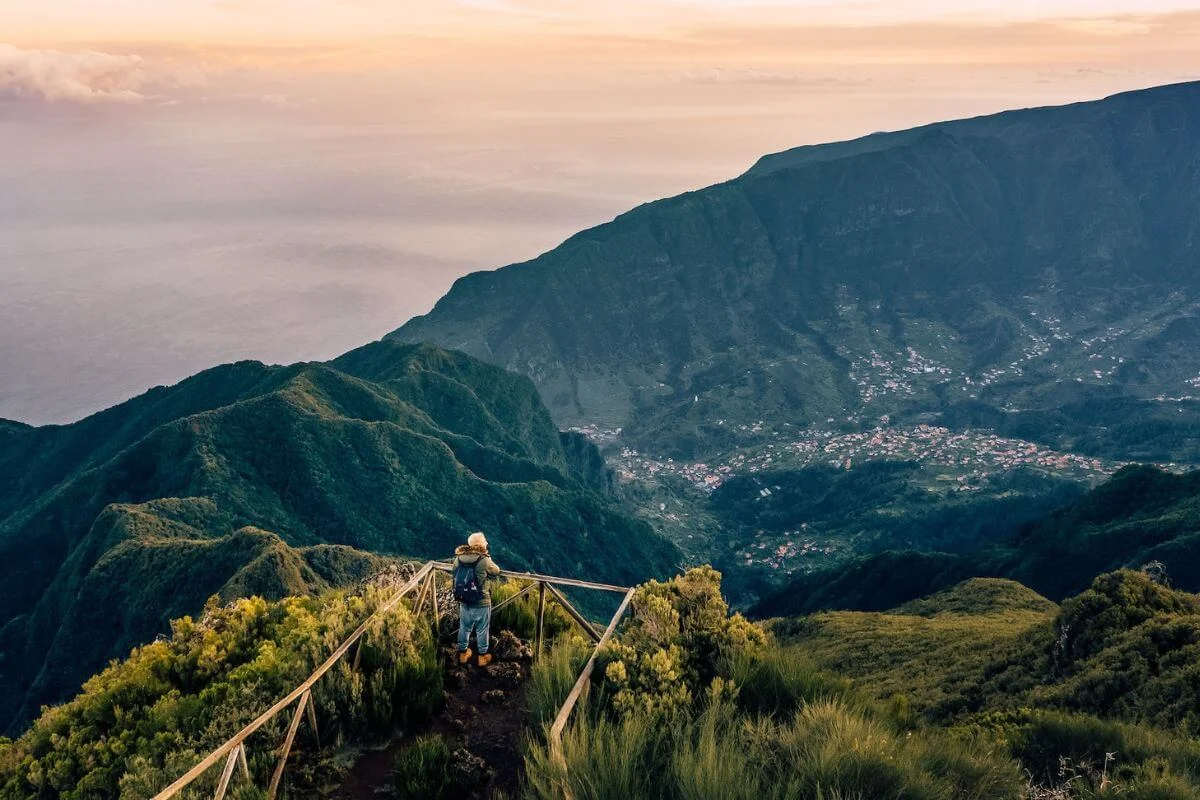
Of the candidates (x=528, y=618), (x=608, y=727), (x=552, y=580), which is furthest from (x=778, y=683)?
(x=528, y=618)

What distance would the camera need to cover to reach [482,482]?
8475cm

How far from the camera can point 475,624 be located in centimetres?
1148

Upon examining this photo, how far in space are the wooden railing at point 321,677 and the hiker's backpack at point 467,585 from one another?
24.3 inches

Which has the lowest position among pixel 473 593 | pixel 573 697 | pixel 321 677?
pixel 573 697

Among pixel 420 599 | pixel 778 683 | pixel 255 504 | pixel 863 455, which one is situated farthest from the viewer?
pixel 863 455

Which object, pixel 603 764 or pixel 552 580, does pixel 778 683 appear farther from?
pixel 552 580

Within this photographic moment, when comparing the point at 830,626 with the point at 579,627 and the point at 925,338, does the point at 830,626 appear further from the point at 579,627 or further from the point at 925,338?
the point at 925,338

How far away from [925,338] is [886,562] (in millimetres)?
130015

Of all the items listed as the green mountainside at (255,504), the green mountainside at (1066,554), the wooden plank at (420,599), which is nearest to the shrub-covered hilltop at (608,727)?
the wooden plank at (420,599)

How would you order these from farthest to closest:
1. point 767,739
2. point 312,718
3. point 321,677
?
Answer: 1. point 321,677
2. point 312,718
3. point 767,739

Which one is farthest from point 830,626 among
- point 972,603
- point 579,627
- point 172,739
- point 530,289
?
point 530,289

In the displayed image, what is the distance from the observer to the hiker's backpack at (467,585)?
36.2 feet

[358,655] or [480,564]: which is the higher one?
[480,564]

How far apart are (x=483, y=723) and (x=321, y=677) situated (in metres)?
1.94
